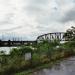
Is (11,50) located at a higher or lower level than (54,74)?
higher

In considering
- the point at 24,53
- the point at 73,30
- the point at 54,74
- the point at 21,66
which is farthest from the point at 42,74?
the point at 73,30


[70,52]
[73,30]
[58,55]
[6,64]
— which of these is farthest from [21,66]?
[73,30]

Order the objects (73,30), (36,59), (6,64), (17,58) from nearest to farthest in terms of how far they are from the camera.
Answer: (6,64) < (17,58) < (36,59) < (73,30)

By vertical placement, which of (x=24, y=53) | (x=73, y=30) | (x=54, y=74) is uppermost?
(x=73, y=30)

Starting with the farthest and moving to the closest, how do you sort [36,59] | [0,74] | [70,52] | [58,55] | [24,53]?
[70,52] < [58,55] < [36,59] < [24,53] < [0,74]

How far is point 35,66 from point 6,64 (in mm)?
4415

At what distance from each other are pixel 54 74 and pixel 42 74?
734mm

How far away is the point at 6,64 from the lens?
16766mm

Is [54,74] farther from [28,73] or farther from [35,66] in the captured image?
[35,66]

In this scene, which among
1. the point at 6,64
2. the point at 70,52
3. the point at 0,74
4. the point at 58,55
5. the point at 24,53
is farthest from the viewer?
the point at 70,52

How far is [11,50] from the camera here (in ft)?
67.4

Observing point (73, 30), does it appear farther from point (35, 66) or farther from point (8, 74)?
point (8, 74)

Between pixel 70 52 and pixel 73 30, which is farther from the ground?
pixel 73 30

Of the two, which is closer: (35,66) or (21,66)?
(21,66)
